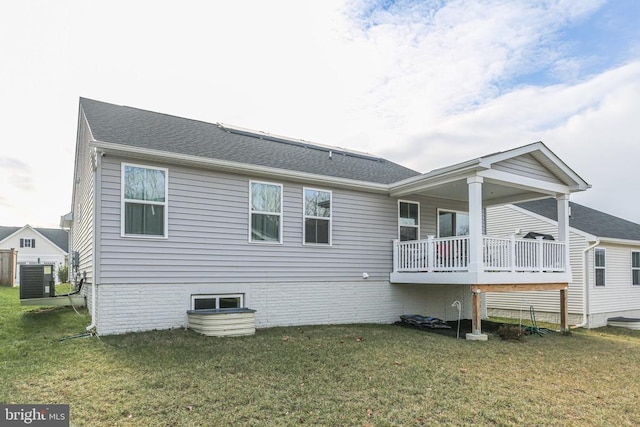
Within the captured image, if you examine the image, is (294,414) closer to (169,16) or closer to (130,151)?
(130,151)

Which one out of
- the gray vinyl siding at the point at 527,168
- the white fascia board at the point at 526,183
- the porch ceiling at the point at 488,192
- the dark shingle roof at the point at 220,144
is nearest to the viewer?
the dark shingle roof at the point at 220,144

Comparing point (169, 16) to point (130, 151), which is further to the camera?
point (169, 16)

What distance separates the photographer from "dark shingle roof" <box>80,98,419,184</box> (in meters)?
8.61

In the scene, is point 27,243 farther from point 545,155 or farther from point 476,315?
point 545,155

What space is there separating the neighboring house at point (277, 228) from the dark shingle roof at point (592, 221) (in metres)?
3.83

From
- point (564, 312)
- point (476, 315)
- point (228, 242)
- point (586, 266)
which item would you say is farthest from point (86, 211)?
point (586, 266)

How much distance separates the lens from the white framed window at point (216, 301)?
8.66m

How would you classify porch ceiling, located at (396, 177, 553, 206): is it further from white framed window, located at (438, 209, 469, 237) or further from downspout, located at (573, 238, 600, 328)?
downspout, located at (573, 238, 600, 328)

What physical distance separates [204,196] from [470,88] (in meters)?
8.95

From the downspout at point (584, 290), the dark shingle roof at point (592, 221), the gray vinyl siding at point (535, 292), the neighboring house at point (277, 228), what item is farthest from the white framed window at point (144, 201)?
the dark shingle roof at point (592, 221)

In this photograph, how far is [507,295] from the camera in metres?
15.9

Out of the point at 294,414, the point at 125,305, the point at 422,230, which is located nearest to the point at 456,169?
the point at 422,230

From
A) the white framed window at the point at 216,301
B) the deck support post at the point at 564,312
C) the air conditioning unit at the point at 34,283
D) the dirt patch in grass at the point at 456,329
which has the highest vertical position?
the air conditioning unit at the point at 34,283

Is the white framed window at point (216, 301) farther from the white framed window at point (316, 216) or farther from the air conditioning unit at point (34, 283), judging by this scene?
the air conditioning unit at point (34, 283)
